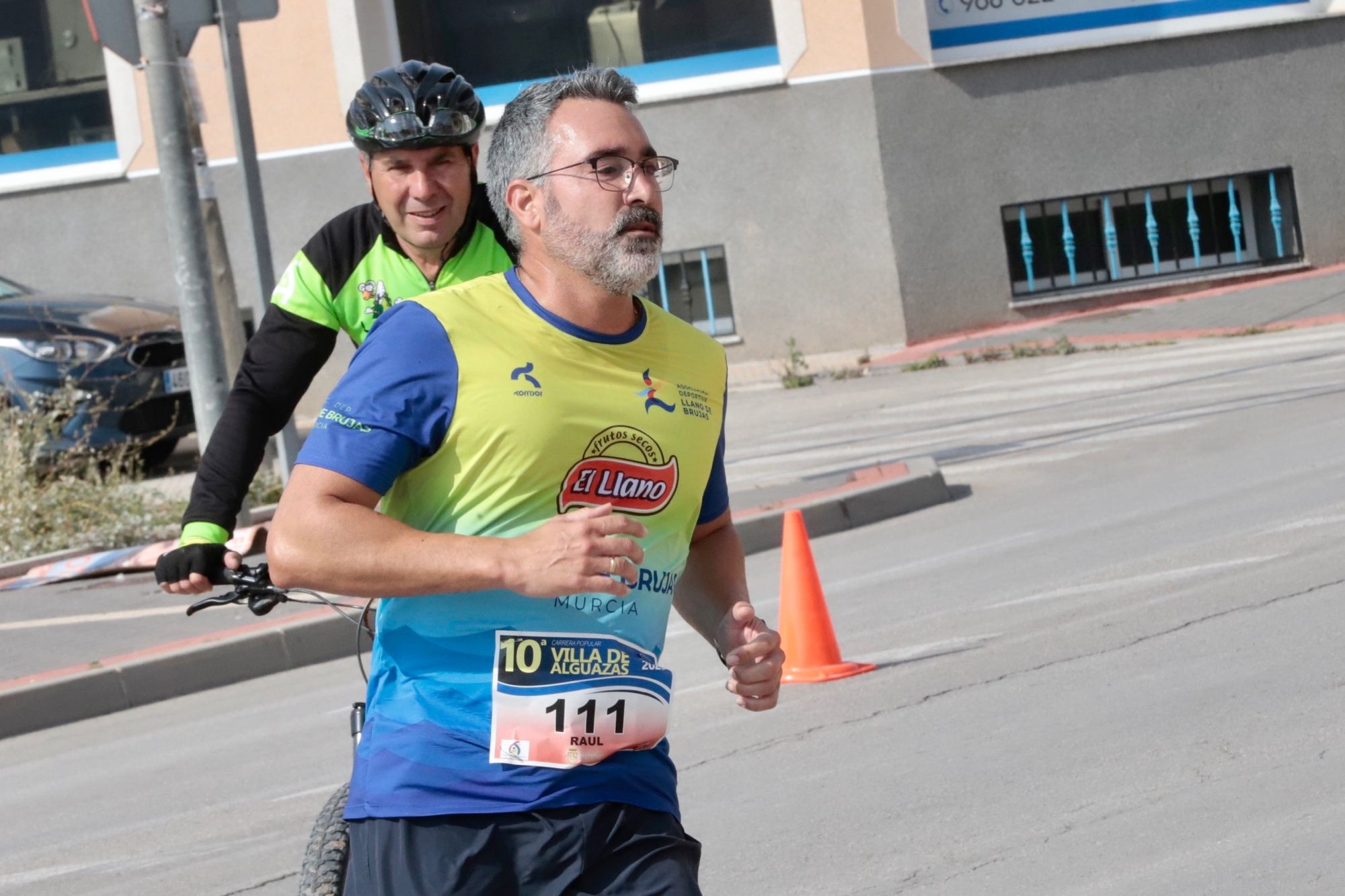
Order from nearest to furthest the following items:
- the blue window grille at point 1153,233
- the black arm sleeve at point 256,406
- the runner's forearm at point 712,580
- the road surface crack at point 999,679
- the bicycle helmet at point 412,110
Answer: the runner's forearm at point 712,580, the black arm sleeve at point 256,406, the bicycle helmet at point 412,110, the road surface crack at point 999,679, the blue window grille at point 1153,233

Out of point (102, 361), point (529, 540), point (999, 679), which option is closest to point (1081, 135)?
point (102, 361)

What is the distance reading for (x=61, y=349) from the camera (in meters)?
14.0

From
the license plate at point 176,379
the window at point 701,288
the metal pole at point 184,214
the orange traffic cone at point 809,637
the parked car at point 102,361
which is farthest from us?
the window at point 701,288

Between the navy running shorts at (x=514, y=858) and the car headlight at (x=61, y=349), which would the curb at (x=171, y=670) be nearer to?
the car headlight at (x=61, y=349)

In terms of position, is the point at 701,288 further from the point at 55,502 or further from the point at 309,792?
the point at 309,792

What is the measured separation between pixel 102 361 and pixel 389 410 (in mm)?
12210

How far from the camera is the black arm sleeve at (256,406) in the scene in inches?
146

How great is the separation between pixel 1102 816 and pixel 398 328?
3025mm

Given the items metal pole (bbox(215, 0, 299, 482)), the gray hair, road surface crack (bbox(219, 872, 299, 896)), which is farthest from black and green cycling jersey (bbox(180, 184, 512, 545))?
metal pole (bbox(215, 0, 299, 482))

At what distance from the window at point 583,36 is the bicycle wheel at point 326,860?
17833 mm

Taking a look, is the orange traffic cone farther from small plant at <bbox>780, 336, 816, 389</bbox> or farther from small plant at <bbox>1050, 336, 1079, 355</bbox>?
small plant at <bbox>1050, 336, 1079, 355</bbox>

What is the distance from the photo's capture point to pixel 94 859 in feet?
18.7

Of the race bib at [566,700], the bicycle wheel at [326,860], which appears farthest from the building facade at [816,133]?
the race bib at [566,700]

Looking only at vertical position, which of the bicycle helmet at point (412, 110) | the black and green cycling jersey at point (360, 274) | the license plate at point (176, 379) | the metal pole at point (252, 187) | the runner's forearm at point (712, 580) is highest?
the metal pole at point (252, 187)
